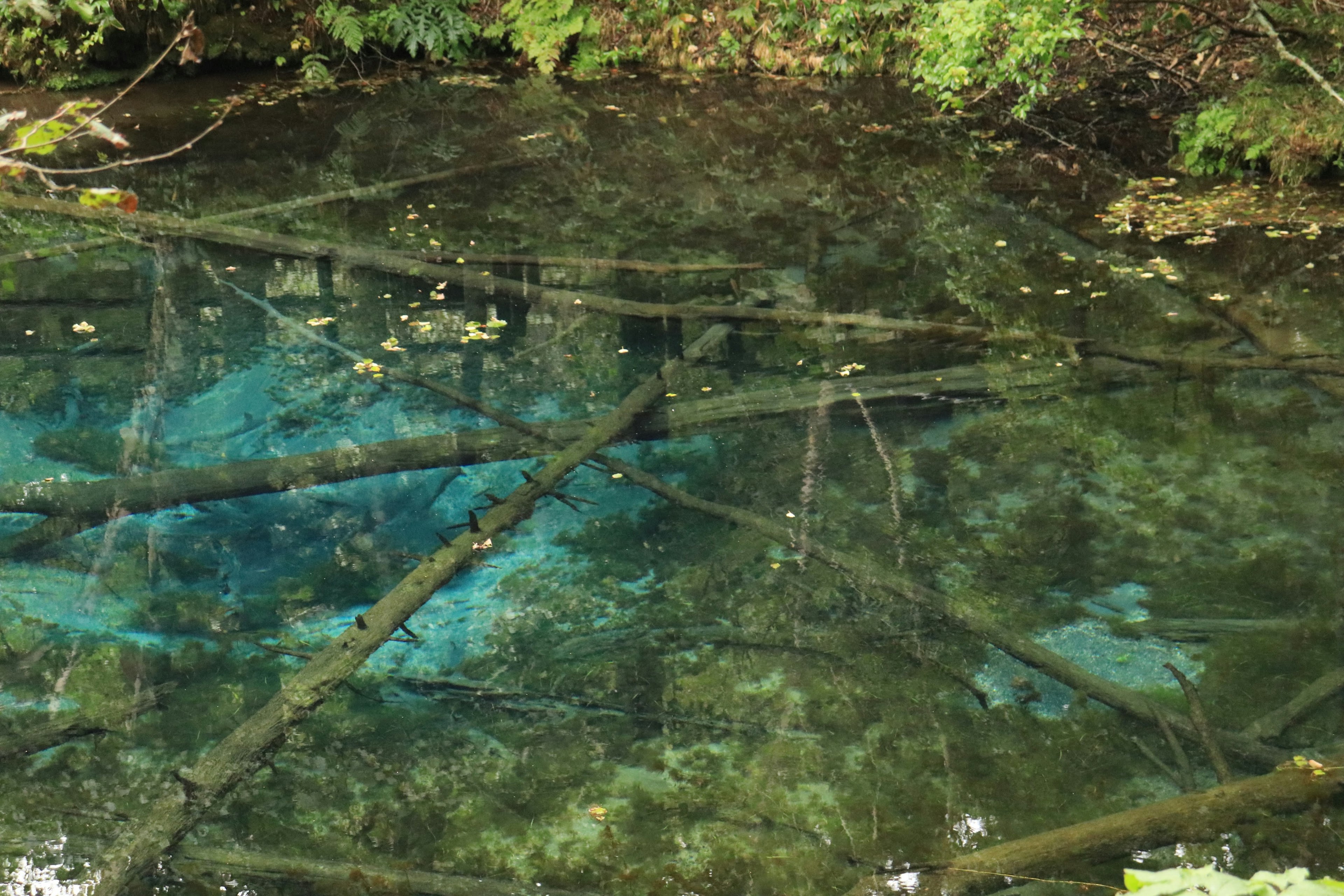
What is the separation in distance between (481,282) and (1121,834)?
5.44 meters

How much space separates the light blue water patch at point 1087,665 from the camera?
160 inches

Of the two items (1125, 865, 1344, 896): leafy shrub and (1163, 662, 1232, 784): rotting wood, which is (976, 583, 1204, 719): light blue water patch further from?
(1125, 865, 1344, 896): leafy shrub

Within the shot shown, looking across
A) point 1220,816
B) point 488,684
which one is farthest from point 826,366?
point 1220,816

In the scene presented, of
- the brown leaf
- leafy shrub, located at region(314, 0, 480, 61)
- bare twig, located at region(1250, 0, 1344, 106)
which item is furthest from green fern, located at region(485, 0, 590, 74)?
the brown leaf

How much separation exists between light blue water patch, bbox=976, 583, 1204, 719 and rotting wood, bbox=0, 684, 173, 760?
10.3 feet

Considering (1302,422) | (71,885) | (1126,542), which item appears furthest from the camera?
(1302,422)

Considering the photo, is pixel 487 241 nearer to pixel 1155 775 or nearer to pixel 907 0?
pixel 1155 775

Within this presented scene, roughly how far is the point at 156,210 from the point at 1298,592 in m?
8.31

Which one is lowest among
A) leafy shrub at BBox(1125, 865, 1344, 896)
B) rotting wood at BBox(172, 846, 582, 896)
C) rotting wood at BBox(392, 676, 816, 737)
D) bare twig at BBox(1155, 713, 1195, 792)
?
rotting wood at BBox(172, 846, 582, 896)

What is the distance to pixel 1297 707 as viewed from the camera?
3895mm

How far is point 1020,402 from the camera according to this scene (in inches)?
236

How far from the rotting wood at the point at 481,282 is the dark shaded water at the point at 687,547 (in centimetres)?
8

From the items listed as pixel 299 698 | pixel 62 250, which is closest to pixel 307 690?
pixel 299 698

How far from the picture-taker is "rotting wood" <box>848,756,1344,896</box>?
328cm
